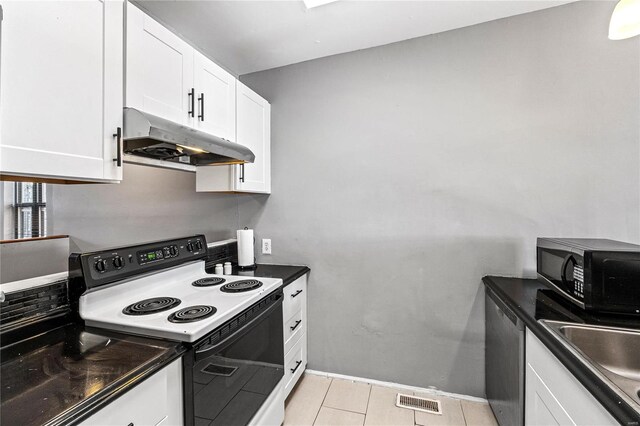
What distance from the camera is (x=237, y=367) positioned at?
51.6 inches

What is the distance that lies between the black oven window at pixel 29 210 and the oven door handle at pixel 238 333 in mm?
952

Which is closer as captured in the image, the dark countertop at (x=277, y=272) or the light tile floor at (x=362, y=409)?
the light tile floor at (x=362, y=409)

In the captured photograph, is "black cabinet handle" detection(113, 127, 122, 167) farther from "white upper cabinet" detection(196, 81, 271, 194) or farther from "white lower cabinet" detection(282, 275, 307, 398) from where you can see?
"white lower cabinet" detection(282, 275, 307, 398)

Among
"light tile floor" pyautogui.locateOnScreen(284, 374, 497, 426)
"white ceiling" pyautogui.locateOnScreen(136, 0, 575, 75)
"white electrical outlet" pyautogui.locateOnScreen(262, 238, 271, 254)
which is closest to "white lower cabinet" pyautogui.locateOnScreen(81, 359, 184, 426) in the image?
"light tile floor" pyautogui.locateOnScreen(284, 374, 497, 426)

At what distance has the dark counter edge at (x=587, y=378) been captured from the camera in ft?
2.22

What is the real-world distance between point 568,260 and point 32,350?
227 centimetres

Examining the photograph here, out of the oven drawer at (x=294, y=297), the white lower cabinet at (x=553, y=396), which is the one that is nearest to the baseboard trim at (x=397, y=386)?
the oven drawer at (x=294, y=297)

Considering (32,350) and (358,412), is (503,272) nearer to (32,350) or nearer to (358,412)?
(358,412)

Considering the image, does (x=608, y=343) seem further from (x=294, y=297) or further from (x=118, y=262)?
(x=118, y=262)

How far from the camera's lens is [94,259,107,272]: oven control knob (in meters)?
1.26

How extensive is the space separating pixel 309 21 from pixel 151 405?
2130 millimetres

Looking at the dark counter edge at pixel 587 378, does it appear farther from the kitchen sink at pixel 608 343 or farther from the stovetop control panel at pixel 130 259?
the stovetop control panel at pixel 130 259

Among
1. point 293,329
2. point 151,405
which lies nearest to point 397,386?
point 293,329

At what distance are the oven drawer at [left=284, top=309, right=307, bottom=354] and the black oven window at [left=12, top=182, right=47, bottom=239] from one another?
141 cm
